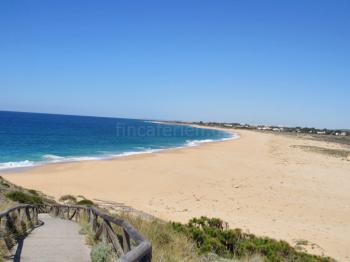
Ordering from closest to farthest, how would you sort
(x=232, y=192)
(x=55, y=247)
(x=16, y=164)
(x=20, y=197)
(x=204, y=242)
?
1. (x=55, y=247)
2. (x=204, y=242)
3. (x=20, y=197)
4. (x=232, y=192)
5. (x=16, y=164)

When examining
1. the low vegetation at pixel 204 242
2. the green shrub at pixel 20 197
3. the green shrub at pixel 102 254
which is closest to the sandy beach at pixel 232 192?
the low vegetation at pixel 204 242

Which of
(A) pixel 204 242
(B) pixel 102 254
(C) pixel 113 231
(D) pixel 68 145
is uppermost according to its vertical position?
(C) pixel 113 231

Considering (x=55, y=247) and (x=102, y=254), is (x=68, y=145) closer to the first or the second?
(x=55, y=247)

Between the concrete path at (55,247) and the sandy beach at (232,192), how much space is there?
25.7 ft

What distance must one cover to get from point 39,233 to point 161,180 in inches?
676

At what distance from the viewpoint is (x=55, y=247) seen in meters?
5.98

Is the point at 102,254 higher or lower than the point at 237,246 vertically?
higher

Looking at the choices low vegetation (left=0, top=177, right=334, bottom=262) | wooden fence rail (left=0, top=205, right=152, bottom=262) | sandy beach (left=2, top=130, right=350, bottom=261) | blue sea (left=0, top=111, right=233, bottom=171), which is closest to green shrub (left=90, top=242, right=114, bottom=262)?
wooden fence rail (left=0, top=205, right=152, bottom=262)

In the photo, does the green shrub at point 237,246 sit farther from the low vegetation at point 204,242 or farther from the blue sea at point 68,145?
the blue sea at point 68,145

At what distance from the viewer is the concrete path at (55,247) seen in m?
5.25

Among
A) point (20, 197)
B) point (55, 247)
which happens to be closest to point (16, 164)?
point (20, 197)

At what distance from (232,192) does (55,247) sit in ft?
52.9

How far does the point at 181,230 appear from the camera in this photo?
29.0 ft

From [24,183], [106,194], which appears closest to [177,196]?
[106,194]
